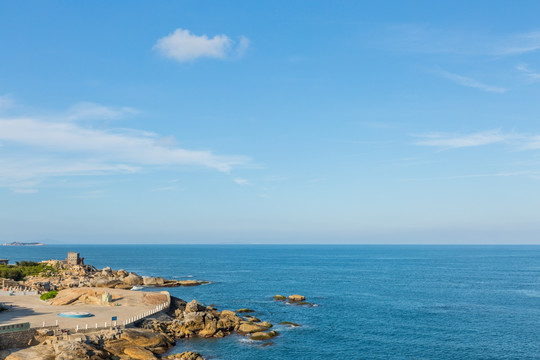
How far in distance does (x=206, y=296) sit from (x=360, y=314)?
38.7 meters

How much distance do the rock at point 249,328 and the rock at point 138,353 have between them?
17.7 metres

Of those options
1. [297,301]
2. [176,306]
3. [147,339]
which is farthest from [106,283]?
[147,339]

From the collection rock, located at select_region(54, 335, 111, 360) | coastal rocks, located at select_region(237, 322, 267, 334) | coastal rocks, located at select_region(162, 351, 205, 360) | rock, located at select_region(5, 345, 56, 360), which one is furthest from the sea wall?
coastal rocks, located at select_region(237, 322, 267, 334)

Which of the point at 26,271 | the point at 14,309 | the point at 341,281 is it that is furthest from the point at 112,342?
the point at 341,281

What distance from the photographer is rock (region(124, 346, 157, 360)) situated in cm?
4947

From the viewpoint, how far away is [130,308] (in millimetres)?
67562

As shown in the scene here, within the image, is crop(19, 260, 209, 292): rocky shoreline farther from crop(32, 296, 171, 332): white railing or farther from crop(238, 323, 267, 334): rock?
crop(238, 323, 267, 334): rock

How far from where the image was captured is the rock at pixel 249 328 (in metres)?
64.6

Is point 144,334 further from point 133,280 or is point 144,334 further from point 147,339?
point 133,280

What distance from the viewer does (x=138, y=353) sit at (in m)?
49.9

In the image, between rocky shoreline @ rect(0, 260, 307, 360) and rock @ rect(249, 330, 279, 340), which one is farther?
rock @ rect(249, 330, 279, 340)

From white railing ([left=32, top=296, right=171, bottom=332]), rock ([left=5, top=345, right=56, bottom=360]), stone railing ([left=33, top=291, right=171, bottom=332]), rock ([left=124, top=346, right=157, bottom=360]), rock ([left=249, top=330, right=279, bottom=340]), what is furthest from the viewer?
rock ([left=249, top=330, right=279, bottom=340])

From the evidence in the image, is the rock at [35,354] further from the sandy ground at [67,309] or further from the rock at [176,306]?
the rock at [176,306]

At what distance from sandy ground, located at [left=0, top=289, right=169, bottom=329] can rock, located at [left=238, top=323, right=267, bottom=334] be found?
15373 millimetres
